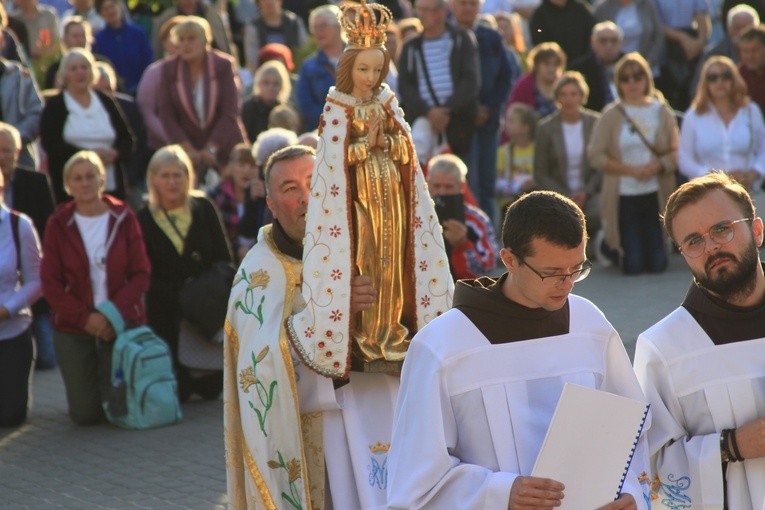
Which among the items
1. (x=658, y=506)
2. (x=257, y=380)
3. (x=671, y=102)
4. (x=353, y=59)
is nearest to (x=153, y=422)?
(x=257, y=380)

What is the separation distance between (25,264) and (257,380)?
4637mm

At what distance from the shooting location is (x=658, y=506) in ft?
16.7

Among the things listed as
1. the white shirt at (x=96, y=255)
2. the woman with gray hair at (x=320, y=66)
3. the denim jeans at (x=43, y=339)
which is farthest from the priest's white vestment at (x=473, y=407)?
the woman with gray hair at (x=320, y=66)

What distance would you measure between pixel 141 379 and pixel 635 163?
5337mm

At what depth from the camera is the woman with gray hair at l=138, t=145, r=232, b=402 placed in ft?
34.2

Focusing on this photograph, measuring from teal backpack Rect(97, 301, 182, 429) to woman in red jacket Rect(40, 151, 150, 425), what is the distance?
4.7 inches

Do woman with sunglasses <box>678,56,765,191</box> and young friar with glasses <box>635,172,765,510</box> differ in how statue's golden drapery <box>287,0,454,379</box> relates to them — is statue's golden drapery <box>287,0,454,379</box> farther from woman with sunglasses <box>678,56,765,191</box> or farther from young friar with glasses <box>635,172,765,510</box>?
woman with sunglasses <box>678,56,765,191</box>

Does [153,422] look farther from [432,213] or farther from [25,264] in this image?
[432,213]

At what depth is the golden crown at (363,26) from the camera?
6.14 m

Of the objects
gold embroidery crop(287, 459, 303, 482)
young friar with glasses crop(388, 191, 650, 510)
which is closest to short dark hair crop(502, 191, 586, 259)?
young friar with glasses crop(388, 191, 650, 510)

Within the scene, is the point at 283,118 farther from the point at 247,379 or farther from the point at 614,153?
the point at 247,379

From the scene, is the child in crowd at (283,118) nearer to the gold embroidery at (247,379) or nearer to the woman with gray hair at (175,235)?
the woman with gray hair at (175,235)

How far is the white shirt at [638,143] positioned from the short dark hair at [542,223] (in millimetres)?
8925

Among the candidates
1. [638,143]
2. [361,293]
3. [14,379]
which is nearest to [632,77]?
[638,143]
